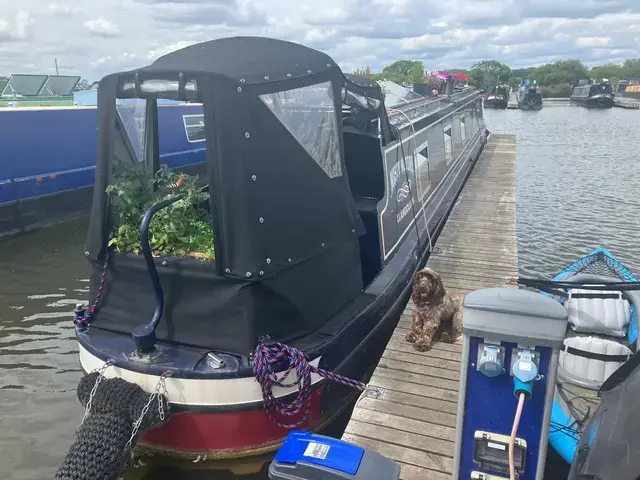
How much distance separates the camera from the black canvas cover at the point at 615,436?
1938mm

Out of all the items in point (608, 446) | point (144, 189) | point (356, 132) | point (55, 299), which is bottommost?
point (55, 299)

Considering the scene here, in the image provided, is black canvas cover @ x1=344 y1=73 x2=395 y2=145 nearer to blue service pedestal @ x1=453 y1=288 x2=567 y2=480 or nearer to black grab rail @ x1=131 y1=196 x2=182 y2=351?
black grab rail @ x1=131 y1=196 x2=182 y2=351

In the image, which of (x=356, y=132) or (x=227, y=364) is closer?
(x=227, y=364)

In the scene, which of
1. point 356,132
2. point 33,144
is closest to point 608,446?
point 356,132

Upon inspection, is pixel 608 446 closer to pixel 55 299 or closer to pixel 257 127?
pixel 257 127

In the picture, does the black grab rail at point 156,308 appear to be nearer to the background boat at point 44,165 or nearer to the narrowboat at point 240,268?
the narrowboat at point 240,268

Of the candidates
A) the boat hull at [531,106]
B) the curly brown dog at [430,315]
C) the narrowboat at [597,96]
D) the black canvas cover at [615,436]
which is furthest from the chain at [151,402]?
the narrowboat at [597,96]

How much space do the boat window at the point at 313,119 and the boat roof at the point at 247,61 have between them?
0.40ft

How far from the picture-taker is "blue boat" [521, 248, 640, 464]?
3.51 metres

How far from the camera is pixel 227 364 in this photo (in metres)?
3.59

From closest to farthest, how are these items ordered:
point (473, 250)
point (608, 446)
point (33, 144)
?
point (608, 446) → point (473, 250) → point (33, 144)

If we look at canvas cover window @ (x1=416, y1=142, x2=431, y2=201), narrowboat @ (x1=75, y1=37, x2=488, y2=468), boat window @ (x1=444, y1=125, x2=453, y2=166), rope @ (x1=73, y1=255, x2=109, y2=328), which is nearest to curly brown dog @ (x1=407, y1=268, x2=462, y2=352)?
narrowboat @ (x1=75, y1=37, x2=488, y2=468)

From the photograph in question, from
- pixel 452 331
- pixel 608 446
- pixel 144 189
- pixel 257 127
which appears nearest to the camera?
pixel 608 446

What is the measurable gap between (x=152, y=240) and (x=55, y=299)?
4.52 m
